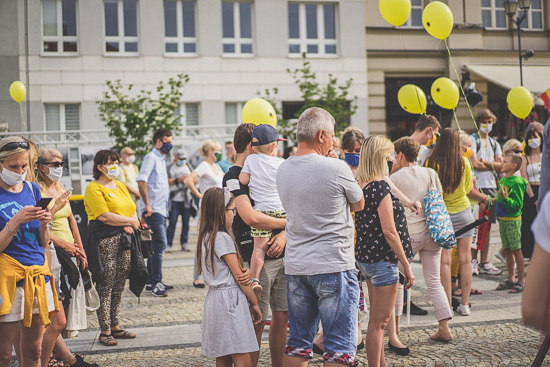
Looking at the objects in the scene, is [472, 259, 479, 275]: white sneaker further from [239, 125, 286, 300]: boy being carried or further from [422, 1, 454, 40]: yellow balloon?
[239, 125, 286, 300]: boy being carried

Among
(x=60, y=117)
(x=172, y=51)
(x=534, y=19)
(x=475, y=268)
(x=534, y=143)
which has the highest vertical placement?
(x=534, y=19)

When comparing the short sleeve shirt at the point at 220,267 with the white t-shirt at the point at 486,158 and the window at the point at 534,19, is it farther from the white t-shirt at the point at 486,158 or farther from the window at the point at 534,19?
the window at the point at 534,19

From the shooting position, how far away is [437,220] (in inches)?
241

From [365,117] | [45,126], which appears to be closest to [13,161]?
[45,126]

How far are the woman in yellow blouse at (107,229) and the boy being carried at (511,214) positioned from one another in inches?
192

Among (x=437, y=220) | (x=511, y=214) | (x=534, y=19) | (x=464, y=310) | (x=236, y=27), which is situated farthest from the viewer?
(x=534, y=19)

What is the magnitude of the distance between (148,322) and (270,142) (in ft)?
11.3

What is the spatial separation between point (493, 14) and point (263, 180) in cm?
2239

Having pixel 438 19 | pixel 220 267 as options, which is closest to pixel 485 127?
pixel 438 19

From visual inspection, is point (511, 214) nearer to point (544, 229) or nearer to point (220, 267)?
point (220, 267)

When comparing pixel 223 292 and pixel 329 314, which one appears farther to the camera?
pixel 223 292

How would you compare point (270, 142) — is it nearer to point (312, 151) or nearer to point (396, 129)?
point (312, 151)

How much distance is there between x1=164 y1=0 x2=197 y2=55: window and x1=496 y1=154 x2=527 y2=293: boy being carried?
54.5 feet

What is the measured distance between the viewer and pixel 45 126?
22328mm
